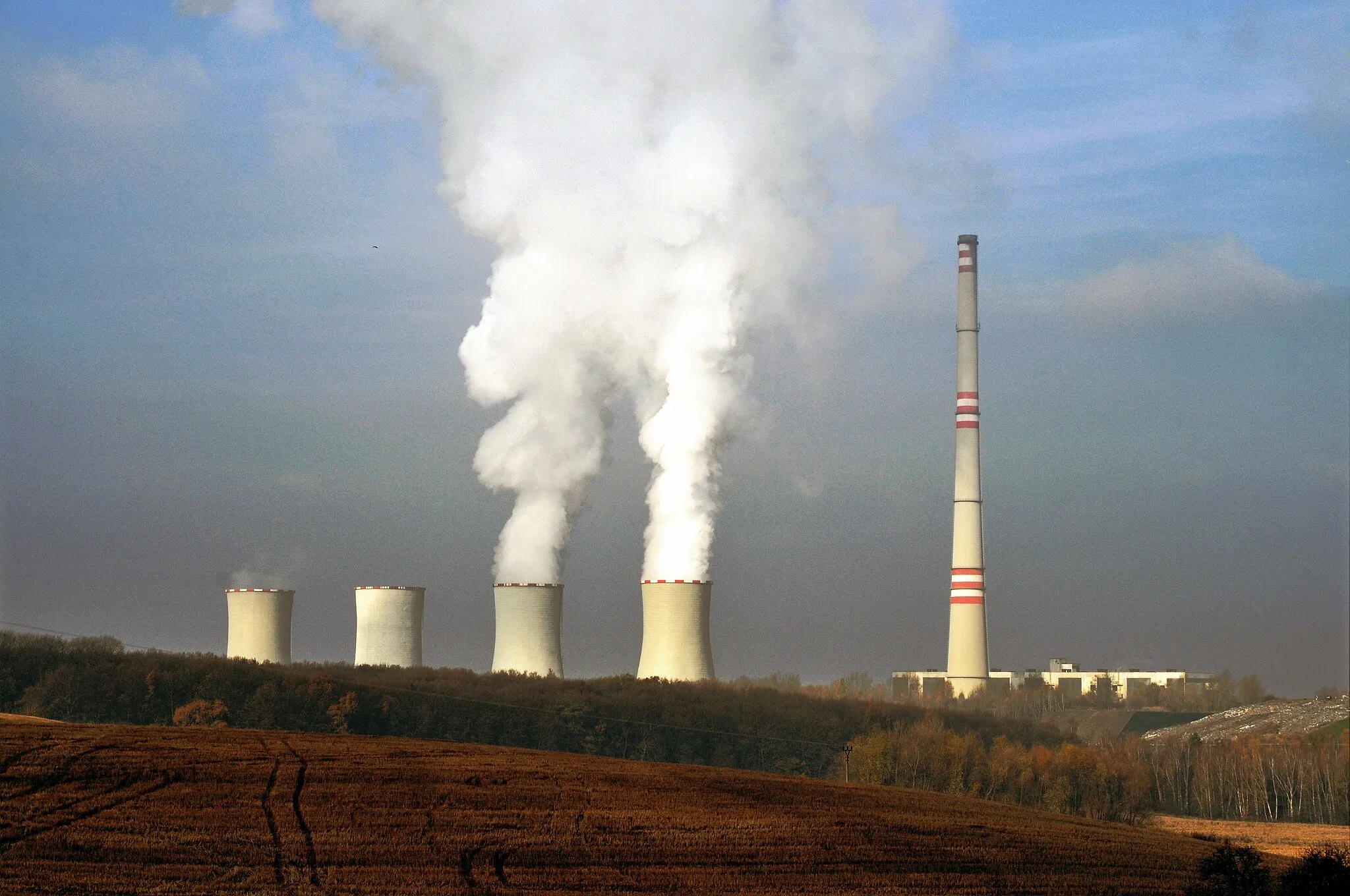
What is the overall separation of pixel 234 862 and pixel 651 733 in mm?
24244

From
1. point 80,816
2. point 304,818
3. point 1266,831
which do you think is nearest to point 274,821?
point 304,818

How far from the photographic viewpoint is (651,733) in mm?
42719

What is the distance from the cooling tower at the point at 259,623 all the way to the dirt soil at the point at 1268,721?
106ft

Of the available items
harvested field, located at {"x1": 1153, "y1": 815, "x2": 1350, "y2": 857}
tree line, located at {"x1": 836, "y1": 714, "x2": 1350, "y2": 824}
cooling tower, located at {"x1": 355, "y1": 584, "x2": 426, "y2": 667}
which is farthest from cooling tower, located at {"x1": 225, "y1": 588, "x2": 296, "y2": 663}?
harvested field, located at {"x1": 1153, "y1": 815, "x2": 1350, "y2": 857}

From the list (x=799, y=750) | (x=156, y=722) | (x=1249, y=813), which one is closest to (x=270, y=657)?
(x=156, y=722)

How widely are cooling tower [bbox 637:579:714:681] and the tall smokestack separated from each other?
20.0m

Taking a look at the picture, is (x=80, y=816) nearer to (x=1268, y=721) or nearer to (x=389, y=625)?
(x=389, y=625)

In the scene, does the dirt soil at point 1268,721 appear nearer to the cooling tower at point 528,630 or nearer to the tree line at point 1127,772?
the tree line at point 1127,772

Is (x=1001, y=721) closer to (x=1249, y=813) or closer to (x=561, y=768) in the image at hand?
(x=1249, y=813)

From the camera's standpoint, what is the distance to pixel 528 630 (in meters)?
36.4

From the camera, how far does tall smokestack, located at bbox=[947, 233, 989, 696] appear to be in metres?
53.4

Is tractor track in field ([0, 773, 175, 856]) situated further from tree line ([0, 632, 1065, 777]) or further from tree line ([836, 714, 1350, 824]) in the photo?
tree line ([836, 714, 1350, 824])

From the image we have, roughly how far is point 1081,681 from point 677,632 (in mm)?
42448

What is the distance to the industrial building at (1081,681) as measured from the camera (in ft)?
225
